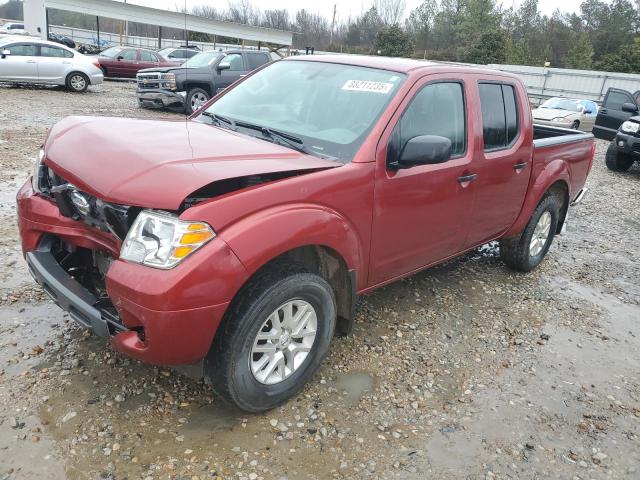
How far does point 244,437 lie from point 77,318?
1025 millimetres

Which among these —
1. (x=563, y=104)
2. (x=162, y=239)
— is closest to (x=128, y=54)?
(x=563, y=104)

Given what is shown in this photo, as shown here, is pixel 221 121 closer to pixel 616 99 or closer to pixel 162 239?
pixel 162 239

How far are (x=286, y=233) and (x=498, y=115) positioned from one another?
2.44 m

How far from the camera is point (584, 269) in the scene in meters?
5.61

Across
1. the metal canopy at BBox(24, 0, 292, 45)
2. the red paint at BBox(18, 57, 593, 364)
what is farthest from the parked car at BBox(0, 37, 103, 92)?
the red paint at BBox(18, 57, 593, 364)

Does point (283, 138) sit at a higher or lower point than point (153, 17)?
lower

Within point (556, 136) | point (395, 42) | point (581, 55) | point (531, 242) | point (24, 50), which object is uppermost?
point (581, 55)

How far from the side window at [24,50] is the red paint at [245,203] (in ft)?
48.6

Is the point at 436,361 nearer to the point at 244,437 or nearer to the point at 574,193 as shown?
the point at 244,437

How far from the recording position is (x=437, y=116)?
355 cm

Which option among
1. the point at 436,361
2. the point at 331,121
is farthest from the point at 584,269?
the point at 331,121

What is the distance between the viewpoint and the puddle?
10.2ft

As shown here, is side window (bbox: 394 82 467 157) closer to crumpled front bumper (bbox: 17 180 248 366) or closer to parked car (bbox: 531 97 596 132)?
crumpled front bumper (bbox: 17 180 248 366)

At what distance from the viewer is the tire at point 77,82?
16.3 meters
